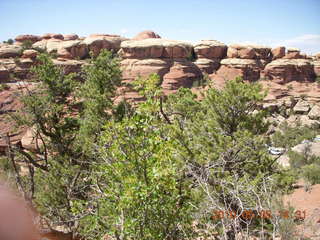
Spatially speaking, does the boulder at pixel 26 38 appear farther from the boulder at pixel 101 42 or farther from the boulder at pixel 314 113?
the boulder at pixel 314 113

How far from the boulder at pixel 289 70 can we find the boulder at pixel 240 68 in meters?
1.85

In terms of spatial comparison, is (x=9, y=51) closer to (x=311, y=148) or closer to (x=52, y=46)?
(x=52, y=46)

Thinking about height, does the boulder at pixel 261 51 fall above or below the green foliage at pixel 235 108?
above

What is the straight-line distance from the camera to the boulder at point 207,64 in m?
41.6

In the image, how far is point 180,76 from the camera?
38.9 meters

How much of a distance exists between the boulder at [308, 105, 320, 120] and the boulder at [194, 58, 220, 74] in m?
16.8

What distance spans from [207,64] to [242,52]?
6778 mm

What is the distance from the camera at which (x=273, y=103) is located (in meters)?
39.4

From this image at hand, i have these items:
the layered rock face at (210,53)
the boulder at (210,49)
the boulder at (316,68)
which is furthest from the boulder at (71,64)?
the boulder at (316,68)

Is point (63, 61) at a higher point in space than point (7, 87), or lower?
higher

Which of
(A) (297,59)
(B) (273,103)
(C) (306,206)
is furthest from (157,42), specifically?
(C) (306,206)

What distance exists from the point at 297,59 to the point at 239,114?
40870mm

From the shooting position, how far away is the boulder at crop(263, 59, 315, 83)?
4150 cm

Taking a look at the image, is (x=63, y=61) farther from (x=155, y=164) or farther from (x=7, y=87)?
(x=155, y=164)
